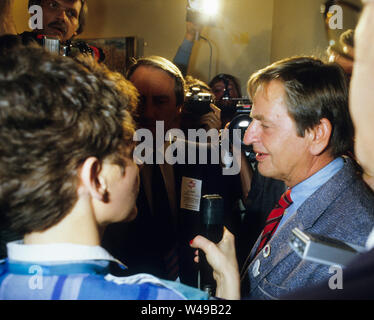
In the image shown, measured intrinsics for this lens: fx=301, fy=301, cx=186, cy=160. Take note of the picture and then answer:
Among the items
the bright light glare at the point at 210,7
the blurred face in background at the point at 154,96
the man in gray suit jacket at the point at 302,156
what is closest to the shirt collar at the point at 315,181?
the man in gray suit jacket at the point at 302,156

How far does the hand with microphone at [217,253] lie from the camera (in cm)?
86

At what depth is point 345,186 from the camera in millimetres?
1002

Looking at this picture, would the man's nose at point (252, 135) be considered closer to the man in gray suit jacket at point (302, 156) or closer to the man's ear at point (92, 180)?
the man in gray suit jacket at point (302, 156)

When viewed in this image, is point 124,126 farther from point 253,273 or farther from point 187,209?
point 187,209

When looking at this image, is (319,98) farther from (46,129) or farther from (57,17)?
(57,17)

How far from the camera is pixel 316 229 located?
98 cm

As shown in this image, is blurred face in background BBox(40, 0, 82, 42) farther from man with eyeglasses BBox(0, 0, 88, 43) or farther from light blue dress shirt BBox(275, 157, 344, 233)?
light blue dress shirt BBox(275, 157, 344, 233)

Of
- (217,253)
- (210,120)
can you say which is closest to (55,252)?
(217,253)

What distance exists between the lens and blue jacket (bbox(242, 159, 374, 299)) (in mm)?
901

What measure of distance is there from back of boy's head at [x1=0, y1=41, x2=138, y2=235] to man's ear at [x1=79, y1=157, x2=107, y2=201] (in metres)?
0.02

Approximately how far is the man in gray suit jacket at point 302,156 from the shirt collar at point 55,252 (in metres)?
0.62

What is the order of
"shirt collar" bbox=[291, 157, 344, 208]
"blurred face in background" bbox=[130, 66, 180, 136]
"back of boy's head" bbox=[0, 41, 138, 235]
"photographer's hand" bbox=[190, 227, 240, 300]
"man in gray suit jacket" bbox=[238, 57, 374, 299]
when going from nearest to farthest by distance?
"back of boy's head" bbox=[0, 41, 138, 235], "photographer's hand" bbox=[190, 227, 240, 300], "man in gray suit jacket" bbox=[238, 57, 374, 299], "shirt collar" bbox=[291, 157, 344, 208], "blurred face in background" bbox=[130, 66, 180, 136]

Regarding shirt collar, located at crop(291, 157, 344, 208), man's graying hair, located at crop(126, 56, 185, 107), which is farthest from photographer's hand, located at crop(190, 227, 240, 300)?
man's graying hair, located at crop(126, 56, 185, 107)
